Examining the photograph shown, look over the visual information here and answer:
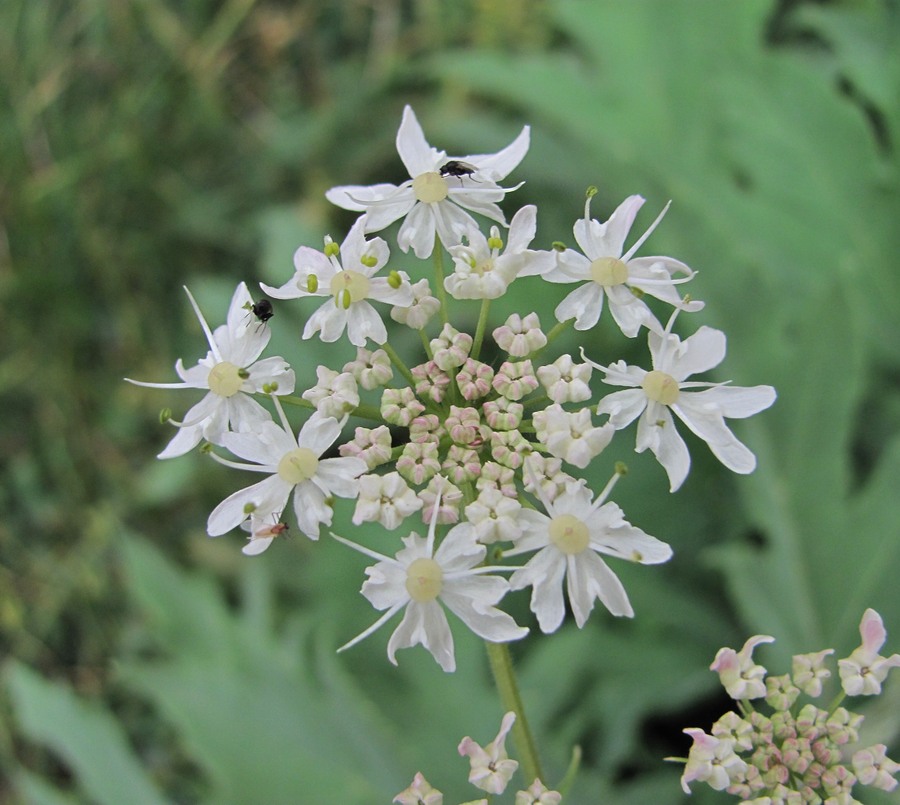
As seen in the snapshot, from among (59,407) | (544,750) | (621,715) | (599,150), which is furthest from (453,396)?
(59,407)

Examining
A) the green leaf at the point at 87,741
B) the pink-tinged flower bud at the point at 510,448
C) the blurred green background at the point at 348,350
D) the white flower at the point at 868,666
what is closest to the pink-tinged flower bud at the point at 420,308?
the pink-tinged flower bud at the point at 510,448

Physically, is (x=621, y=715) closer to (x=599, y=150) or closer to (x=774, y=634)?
(x=774, y=634)

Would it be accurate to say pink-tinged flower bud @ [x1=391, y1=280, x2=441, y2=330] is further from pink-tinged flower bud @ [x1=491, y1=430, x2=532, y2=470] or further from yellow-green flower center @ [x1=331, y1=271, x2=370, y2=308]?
pink-tinged flower bud @ [x1=491, y1=430, x2=532, y2=470]

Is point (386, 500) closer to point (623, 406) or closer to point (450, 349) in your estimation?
point (450, 349)

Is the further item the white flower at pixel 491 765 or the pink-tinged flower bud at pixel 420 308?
the pink-tinged flower bud at pixel 420 308

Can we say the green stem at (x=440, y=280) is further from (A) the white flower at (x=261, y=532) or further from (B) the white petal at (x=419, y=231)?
(A) the white flower at (x=261, y=532)

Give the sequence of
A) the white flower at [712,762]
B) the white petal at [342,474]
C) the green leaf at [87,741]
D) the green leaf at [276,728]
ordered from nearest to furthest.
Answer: the white flower at [712,762] < the white petal at [342,474] < the green leaf at [276,728] < the green leaf at [87,741]

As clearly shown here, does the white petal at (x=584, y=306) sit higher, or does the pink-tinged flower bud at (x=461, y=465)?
the white petal at (x=584, y=306)
